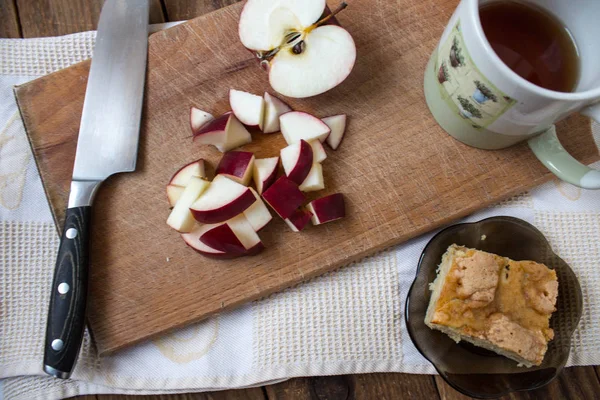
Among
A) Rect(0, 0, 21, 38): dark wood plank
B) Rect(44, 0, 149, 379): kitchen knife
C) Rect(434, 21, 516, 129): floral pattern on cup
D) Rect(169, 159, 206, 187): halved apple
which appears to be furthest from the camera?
Rect(0, 0, 21, 38): dark wood plank

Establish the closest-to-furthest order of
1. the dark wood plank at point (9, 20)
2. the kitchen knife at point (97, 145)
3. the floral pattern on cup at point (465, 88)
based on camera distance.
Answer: the floral pattern on cup at point (465, 88), the kitchen knife at point (97, 145), the dark wood plank at point (9, 20)

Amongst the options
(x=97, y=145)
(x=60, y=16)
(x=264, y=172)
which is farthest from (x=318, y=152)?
(x=60, y=16)

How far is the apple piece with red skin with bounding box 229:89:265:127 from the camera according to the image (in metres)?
1.10

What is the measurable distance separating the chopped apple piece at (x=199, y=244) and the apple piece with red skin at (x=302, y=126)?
0.88ft

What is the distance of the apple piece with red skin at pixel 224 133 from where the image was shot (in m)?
1.06

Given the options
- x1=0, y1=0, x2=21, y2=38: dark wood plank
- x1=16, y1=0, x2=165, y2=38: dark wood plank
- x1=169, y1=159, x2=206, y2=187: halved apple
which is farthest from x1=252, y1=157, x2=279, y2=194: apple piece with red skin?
x1=0, y1=0, x2=21, y2=38: dark wood plank

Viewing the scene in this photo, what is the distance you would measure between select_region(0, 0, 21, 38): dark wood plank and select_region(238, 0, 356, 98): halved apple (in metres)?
0.60

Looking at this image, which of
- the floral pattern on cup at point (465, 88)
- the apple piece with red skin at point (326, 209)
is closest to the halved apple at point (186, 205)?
the apple piece with red skin at point (326, 209)

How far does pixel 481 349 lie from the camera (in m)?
1.10

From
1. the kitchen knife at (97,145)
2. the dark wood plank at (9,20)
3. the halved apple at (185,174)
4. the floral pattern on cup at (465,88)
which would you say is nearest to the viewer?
the floral pattern on cup at (465,88)

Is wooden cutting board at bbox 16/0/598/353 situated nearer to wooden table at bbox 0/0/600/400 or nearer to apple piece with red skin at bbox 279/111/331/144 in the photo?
apple piece with red skin at bbox 279/111/331/144

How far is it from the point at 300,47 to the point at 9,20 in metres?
0.72

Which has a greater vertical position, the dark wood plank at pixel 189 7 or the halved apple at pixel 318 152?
the dark wood plank at pixel 189 7

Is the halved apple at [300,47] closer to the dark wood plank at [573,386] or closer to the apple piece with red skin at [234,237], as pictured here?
the apple piece with red skin at [234,237]
